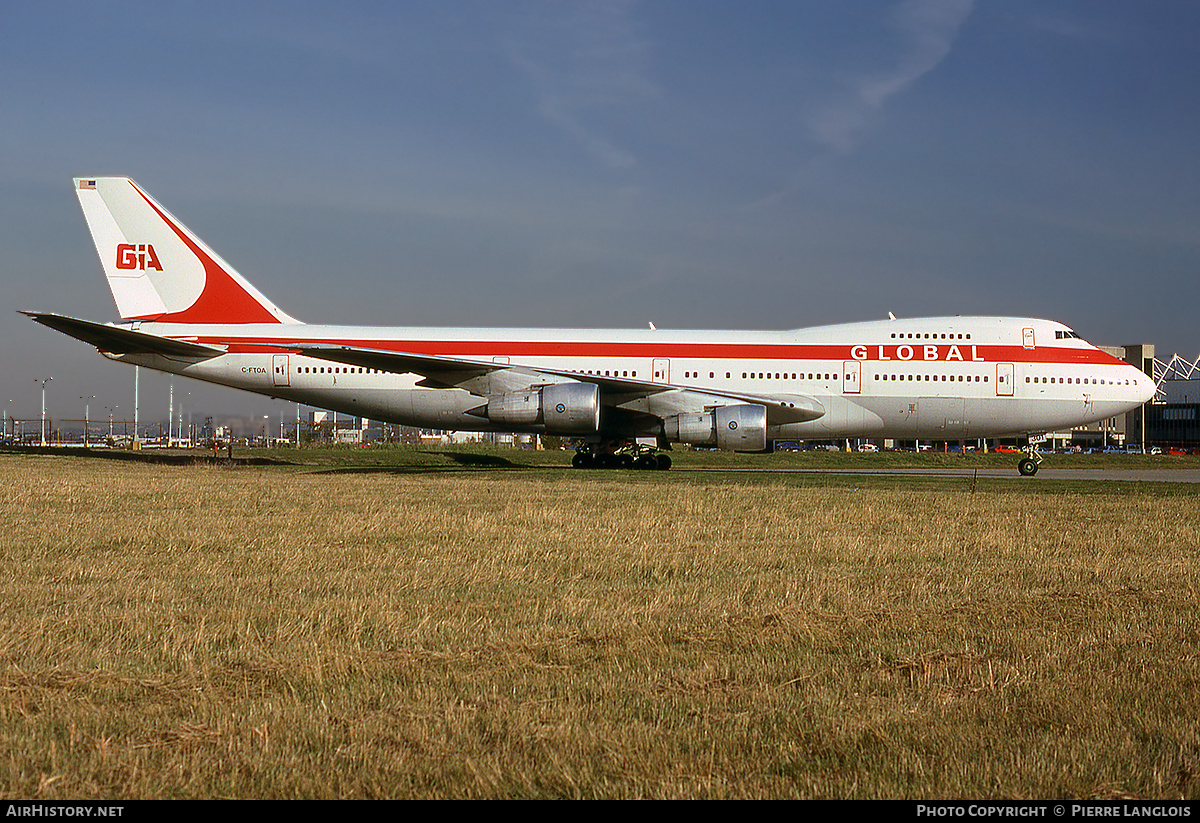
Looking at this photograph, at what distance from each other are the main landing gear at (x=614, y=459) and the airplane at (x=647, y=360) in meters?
0.18

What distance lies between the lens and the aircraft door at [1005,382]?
26578mm

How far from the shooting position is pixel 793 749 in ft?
12.9

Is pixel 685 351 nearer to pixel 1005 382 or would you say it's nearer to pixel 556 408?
pixel 556 408

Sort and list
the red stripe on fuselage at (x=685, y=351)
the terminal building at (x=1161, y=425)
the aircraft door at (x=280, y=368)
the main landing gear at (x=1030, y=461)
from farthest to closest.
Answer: the terminal building at (x=1161, y=425), the main landing gear at (x=1030, y=461), the aircraft door at (x=280, y=368), the red stripe on fuselage at (x=685, y=351)

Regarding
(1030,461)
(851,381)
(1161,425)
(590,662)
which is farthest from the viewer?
(1161,425)

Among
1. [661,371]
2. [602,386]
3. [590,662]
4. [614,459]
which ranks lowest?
[590,662]

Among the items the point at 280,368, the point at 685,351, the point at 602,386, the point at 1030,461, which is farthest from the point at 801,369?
the point at 280,368

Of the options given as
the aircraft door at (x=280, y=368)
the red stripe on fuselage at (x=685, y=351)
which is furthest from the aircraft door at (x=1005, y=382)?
the aircraft door at (x=280, y=368)

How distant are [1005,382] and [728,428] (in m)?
8.75

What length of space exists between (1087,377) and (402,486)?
65.5ft

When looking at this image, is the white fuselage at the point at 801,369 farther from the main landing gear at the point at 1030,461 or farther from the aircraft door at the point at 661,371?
the main landing gear at the point at 1030,461

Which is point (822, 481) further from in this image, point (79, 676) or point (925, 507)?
point (79, 676)

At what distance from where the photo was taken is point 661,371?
87.1ft

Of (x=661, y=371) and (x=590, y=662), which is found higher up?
(x=661, y=371)
